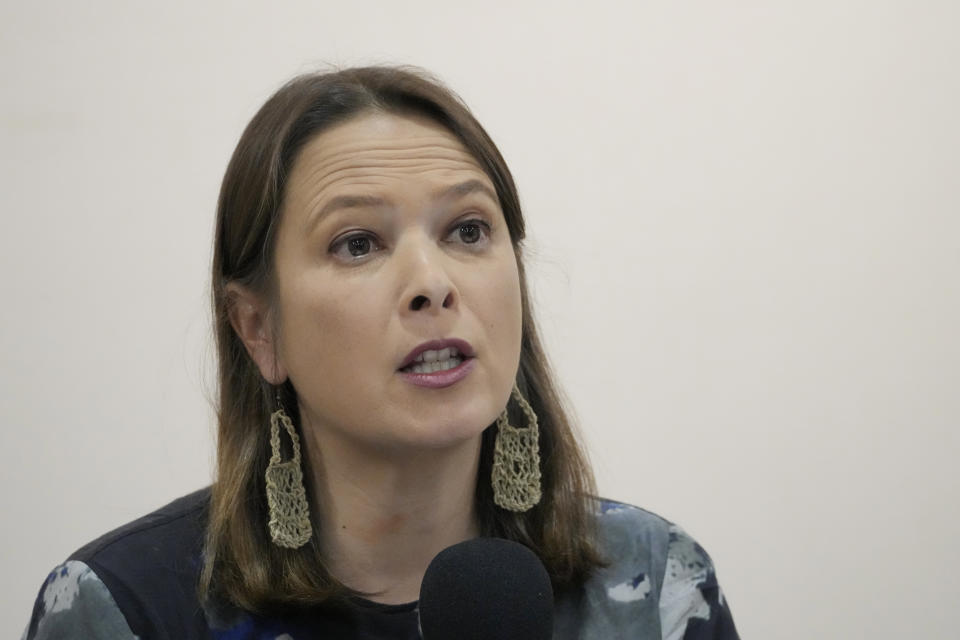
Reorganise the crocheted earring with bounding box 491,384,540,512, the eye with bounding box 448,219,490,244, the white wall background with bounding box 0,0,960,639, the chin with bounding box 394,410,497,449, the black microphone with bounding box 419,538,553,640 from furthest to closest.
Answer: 1. the white wall background with bounding box 0,0,960,639
2. the crocheted earring with bounding box 491,384,540,512
3. the eye with bounding box 448,219,490,244
4. the chin with bounding box 394,410,497,449
5. the black microphone with bounding box 419,538,553,640

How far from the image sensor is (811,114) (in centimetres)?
218

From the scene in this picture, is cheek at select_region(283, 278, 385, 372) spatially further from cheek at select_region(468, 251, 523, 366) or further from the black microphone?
the black microphone

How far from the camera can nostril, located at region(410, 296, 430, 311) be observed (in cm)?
121

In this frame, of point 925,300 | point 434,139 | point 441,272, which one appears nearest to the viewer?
point 441,272

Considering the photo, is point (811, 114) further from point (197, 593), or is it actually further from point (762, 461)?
point (197, 593)

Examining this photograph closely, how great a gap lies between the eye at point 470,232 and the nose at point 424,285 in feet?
0.23

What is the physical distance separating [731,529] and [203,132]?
1.17 m

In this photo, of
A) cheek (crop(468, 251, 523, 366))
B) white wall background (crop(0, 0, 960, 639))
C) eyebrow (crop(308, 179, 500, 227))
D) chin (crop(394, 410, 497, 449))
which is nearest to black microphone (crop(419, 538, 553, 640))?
chin (crop(394, 410, 497, 449))

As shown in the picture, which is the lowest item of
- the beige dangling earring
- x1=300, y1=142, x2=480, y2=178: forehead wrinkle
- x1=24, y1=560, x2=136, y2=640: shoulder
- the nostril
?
x1=24, y1=560, x2=136, y2=640: shoulder

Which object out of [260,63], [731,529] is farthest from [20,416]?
[731,529]

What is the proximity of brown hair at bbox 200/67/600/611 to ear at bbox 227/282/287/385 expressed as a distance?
14mm

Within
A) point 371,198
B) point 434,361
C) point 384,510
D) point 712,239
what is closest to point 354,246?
point 371,198

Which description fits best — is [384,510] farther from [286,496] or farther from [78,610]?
[78,610]

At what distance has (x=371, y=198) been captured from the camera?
1.25 metres
